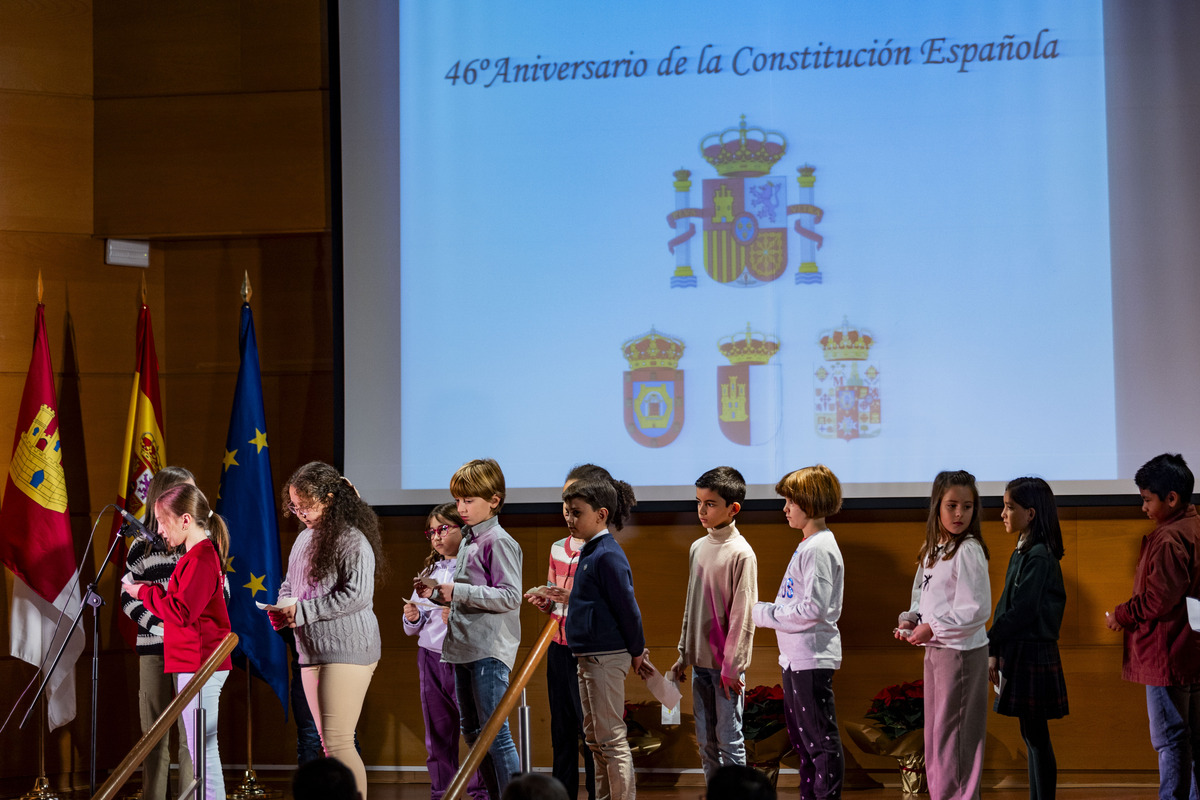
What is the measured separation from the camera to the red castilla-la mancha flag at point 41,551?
5164mm

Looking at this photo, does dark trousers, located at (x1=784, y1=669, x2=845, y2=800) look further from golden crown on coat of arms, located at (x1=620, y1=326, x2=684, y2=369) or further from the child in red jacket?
the child in red jacket

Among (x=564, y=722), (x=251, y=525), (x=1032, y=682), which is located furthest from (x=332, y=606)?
(x=1032, y=682)

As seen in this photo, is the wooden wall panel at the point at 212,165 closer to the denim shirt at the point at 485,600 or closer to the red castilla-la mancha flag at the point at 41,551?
the red castilla-la mancha flag at the point at 41,551

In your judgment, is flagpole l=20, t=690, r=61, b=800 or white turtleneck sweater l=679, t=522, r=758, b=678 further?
flagpole l=20, t=690, r=61, b=800

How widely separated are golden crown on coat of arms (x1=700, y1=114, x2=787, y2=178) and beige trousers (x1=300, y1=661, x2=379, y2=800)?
2.92 m

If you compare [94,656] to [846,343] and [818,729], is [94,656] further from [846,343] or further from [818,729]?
[846,343]

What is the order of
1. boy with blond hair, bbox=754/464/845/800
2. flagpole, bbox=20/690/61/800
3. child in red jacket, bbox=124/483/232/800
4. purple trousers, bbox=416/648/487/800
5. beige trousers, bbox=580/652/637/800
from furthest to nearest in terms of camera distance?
flagpole, bbox=20/690/61/800 < purple trousers, bbox=416/648/487/800 < boy with blond hair, bbox=754/464/845/800 < child in red jacket, bbox=124/483/232/800 < beige trousers, bbox=580/652/637/800

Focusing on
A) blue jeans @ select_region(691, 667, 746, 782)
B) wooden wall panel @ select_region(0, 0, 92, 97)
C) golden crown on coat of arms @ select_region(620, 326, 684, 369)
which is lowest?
blue jeans @ select_region(691, 667, 746, 782)

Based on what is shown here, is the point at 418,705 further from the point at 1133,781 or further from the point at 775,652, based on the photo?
the point at 1133,781

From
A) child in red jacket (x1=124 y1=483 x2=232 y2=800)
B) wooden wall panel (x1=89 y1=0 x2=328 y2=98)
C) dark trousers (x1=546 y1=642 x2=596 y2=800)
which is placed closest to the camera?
child in red jacket (x1=124 y1=483 x2=232 y2=800)

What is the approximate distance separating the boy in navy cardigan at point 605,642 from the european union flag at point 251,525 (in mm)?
1992

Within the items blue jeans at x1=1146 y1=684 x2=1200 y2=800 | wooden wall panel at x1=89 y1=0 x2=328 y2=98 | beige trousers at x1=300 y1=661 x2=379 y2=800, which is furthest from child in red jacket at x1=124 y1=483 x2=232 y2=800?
blue jeans at x1=1146 y1=684 x2=1200 y2=800

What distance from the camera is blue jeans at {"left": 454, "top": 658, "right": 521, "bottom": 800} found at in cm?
391

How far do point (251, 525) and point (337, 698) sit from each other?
1687mm
